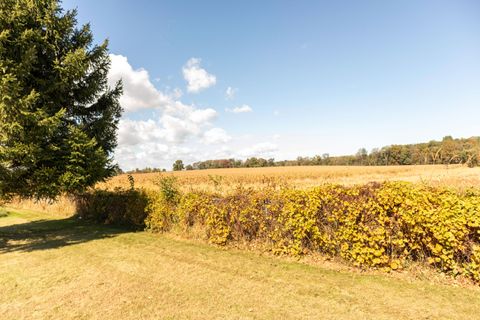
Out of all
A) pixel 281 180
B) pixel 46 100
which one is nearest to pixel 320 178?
pixel 281 180

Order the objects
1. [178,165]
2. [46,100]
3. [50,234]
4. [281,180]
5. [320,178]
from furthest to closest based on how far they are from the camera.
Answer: [178,165]
[320,178]
[281,180]
[50,234]
[46,100]

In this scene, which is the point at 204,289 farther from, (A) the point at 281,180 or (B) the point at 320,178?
(B) the point at 320,178

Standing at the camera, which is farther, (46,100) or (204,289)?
(46,100)

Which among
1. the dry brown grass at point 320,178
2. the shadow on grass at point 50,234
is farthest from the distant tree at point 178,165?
the shadow on grass at point 50,234

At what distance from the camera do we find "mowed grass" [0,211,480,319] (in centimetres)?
431

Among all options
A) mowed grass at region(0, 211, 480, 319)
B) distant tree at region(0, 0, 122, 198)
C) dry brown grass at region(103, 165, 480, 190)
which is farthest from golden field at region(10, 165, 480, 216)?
mowed grass at region(0, 211, 480, 319)

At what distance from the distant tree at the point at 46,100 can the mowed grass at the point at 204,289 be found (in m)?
2.84

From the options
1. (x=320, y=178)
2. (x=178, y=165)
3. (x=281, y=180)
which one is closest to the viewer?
(x=281, y=180)

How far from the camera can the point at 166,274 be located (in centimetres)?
602

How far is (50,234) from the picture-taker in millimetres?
10922

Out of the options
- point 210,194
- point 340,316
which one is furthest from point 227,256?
point 340,316

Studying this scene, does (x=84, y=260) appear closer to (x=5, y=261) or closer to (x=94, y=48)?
(x=5, y=261)

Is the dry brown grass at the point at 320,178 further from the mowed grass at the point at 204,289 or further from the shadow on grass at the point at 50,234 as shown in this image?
the mowed grass at the point at 204,289

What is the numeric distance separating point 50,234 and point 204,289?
894 centimetres
